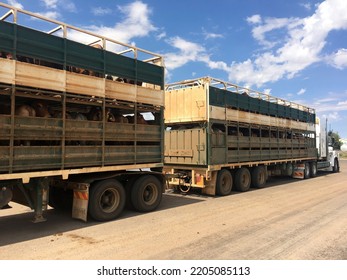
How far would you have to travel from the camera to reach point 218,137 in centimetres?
1140

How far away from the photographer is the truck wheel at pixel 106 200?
23.8 ft

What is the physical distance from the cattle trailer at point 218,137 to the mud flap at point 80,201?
3565 millimetres

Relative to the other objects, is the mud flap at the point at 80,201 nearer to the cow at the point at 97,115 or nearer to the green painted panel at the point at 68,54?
the cow at the point at 97,115

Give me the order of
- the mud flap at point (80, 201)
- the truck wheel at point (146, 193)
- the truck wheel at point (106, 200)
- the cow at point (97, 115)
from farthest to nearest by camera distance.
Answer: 1. the truck wheel at point (146, 193)
2. the cow at point (97, 115)
3. the truck wheel at point (106, 200)
4. the mud flap at point (80, 201)

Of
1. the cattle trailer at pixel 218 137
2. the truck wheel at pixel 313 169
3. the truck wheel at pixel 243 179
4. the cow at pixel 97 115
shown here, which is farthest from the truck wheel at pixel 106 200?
the truck wheel at pixel 313 169

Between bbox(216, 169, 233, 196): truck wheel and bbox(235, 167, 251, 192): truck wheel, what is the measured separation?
1.58ft

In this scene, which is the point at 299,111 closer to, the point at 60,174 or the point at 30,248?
the point at 60,174

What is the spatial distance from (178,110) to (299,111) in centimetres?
959

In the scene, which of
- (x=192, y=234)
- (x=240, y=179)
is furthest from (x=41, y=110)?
(x=240, y=179)

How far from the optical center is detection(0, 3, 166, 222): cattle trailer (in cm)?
601

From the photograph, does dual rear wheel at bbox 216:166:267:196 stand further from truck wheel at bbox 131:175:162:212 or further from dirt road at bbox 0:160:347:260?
truck wheel at bbox 131:175:162:212

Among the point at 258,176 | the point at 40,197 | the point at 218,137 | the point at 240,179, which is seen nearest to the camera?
the point at 40,197

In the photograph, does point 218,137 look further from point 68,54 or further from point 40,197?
point 40,197

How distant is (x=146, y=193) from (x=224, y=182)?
4010 millimetres
